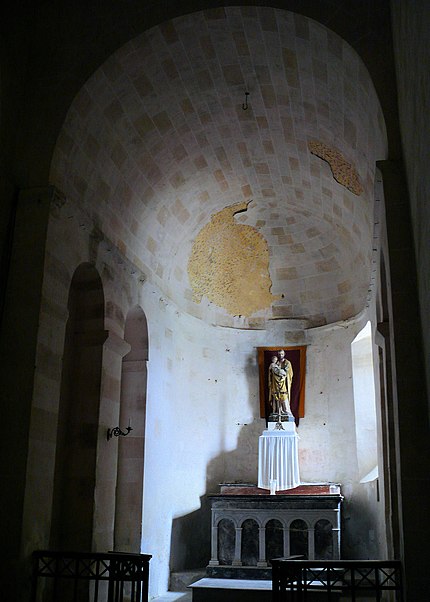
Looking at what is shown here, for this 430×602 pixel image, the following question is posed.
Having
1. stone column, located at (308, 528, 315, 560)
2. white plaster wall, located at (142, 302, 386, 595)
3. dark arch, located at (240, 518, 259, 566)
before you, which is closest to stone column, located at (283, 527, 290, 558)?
stone column, located at (308, 528, 315, 560)

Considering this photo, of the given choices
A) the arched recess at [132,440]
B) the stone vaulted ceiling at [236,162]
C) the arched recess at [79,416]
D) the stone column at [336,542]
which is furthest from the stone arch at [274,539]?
the stone vaulted ceiling at [236,162]


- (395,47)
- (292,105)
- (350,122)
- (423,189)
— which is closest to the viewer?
(423,189)

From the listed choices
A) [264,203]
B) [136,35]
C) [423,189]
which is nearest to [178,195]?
[264,203]

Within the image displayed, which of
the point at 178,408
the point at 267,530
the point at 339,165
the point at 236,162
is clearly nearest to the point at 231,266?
the point at 236,162

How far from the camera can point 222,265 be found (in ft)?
46.0

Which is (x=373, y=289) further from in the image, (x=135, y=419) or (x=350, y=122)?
(x=135, y=419)

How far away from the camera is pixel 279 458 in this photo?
12.4 meters

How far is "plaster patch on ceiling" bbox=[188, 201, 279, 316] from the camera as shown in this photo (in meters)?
13.4

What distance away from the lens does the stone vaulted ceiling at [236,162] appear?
8.66 m

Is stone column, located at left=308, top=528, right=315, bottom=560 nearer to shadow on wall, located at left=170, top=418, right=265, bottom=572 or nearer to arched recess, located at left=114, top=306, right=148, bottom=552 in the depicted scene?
shadow on wall, located at left=170, top=418, right=265, bottom=572

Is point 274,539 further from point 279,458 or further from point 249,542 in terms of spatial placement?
point 279,458

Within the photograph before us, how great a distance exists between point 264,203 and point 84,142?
5.29 m

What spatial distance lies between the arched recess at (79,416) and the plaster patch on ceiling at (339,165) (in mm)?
4260

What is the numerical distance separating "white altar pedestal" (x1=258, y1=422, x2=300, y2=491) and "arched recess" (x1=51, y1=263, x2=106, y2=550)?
4390 mm
